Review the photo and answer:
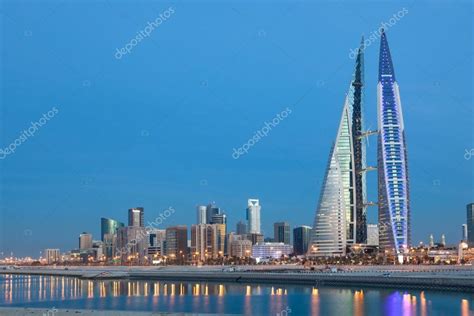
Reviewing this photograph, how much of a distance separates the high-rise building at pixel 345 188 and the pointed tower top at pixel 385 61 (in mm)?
12905

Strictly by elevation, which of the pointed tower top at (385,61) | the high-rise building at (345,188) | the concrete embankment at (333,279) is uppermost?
the pointed tower top at (385,61)

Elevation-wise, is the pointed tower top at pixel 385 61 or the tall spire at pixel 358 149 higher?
the pointed tower top at pixel 385 61

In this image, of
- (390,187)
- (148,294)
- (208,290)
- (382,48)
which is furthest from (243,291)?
(382,48)

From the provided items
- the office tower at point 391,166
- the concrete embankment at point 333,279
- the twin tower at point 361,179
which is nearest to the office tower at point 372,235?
the twin tower at point 361,179

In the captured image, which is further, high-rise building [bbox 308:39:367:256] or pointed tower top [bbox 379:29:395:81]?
high-rise building [bbox 308:39:367:256]

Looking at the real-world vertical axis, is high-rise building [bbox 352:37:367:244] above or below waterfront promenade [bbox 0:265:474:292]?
above

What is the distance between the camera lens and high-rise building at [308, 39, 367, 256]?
15750 cm

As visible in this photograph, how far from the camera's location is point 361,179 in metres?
165

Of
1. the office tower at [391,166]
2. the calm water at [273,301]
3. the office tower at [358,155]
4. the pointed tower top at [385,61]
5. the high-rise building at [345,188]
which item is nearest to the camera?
the calm water at [273,301]

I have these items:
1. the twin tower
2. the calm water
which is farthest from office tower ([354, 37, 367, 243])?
the calm water

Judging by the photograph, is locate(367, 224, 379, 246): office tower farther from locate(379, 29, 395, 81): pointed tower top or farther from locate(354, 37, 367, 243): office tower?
locate(379, 29, 395, 81): pointed tower top

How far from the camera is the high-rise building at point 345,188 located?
517ft

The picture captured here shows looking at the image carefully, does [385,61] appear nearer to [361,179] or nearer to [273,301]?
[361,179]

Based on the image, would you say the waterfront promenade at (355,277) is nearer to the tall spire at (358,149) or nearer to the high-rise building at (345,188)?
the high-rise building at (345,188)
